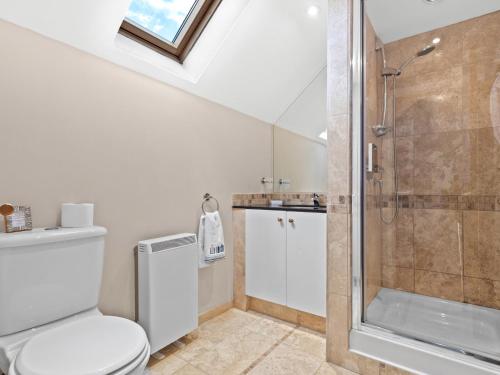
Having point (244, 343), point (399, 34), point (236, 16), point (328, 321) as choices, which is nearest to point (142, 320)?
point (244, 343)

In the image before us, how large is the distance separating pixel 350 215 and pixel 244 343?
1.08 meters

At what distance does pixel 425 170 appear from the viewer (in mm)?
1877

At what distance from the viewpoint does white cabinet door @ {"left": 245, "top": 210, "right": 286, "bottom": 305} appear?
2068 mm

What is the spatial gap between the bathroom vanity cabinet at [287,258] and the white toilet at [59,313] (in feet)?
3.80

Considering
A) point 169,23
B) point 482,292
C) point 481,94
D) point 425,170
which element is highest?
point 169,23

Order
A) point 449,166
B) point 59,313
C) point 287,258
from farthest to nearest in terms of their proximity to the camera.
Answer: point 287,258 < point 449,166 < point 59,313

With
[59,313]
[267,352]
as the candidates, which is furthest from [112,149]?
[267,352]

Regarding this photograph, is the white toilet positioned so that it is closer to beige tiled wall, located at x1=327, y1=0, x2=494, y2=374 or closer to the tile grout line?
the tile grout line

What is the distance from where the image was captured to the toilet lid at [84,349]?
0.86m

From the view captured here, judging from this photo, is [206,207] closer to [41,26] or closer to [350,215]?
[350,215]

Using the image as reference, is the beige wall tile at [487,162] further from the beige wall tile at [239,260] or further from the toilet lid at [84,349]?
the toilet lid at [84,349]

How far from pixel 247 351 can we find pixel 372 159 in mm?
1418

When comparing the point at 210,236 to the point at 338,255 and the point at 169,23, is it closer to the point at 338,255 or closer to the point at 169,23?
the point at 338,255

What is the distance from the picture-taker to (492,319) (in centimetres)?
160
